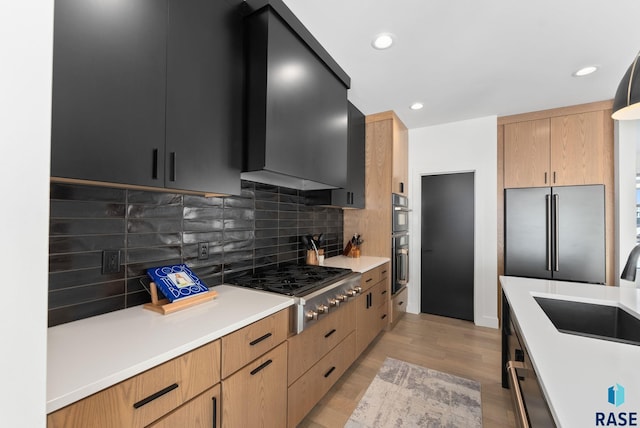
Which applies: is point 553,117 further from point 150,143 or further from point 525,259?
point 150,143

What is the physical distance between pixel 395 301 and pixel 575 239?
2.11 meters

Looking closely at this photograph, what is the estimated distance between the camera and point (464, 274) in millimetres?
3625

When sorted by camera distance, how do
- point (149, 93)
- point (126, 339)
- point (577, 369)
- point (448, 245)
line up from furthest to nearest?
point (448, 245)
point (149, 93)
point (126, 339)
point (577, 369)

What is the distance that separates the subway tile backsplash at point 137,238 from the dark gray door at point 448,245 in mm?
2530

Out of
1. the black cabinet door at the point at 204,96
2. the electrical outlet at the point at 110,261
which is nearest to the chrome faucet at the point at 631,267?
the black cabinet door at the point at 204,96

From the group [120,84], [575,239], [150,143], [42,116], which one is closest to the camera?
[42,116]

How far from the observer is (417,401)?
197 cm

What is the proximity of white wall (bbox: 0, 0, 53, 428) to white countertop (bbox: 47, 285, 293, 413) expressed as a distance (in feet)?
0.67

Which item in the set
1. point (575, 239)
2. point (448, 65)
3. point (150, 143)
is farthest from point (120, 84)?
point (575, 239)

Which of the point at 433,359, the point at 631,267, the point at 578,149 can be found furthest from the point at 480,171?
the point at 433,359

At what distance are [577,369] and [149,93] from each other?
6.13 ft

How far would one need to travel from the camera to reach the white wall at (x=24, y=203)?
19.7 inches

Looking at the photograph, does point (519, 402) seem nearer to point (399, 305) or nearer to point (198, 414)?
point (198, 414)

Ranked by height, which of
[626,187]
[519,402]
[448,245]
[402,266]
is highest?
[626,187]
